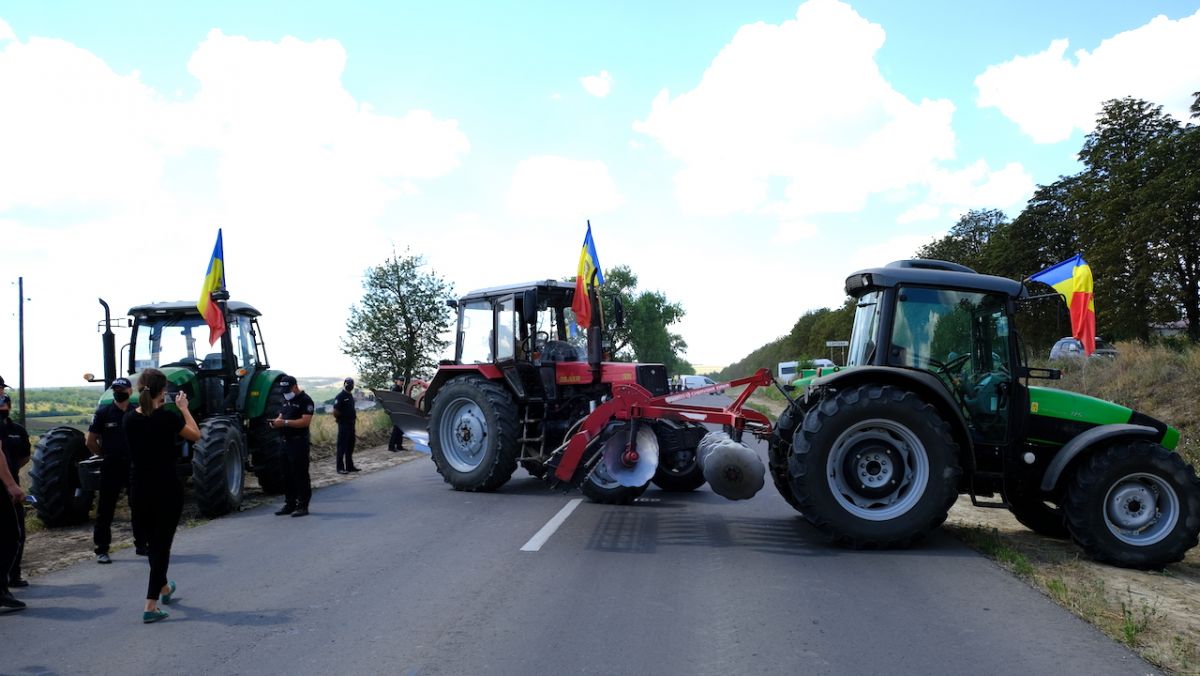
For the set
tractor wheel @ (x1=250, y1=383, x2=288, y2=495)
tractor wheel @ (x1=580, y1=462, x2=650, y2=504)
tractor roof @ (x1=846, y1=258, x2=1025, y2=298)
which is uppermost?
tractor roof @ (x1=846, y1=258, x2=1025, y2=298)

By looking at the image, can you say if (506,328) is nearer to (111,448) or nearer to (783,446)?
(783,446)

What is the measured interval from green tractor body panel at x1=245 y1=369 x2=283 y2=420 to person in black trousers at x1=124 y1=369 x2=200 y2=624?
6222 millimetres

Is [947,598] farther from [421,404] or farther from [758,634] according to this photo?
[421,404]

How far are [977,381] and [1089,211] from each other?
32886 millimetres

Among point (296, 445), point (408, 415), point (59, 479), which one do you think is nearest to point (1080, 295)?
point (408, 415)

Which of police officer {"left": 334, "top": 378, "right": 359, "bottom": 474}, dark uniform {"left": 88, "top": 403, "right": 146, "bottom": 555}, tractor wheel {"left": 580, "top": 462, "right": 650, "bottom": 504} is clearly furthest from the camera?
police officer {"left": 334, "top": 378, "right": 359, "bottom": 474}

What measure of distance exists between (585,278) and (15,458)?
6.83 metres

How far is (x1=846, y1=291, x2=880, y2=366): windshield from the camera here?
7.97 meters

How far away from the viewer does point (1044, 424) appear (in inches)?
299

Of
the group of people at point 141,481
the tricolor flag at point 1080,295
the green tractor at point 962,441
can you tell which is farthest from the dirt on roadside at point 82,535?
the tricolor flag at point 1080,295

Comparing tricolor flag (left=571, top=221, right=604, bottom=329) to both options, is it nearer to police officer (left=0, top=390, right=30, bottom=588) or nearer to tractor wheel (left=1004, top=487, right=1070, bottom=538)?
→ tractor wheel (left=1004, top=487, right=1070, bottom=538)

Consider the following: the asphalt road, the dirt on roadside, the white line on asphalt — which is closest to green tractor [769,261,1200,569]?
the asphalt road

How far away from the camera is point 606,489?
32.7 feet

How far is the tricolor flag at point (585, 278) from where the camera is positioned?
11.6 m
